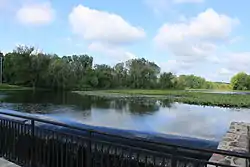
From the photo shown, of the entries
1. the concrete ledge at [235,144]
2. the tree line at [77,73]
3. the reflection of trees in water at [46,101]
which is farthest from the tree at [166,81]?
the concrete ledge at [235,144]

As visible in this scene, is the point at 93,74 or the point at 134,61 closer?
the point at 93,74

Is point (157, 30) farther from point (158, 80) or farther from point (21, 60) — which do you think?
point (158, 80)

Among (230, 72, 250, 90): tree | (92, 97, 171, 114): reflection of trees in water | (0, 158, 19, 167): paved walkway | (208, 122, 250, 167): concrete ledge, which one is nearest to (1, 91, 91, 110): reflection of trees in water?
(92, 97, 171, 114): reflection of trees in water

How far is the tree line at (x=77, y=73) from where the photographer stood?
53500 mm

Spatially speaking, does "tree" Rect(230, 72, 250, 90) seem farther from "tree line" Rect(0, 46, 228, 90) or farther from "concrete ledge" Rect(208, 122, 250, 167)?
"concrete ledge" Rect(208, 122, 250, 167)

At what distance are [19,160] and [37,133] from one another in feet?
1.80

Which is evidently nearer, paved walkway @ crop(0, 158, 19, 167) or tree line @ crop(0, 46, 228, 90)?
paved walkway @ crop(0, 158, 19, 167)

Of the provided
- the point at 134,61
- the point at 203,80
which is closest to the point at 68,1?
the point at 134,61

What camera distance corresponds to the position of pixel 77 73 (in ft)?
193

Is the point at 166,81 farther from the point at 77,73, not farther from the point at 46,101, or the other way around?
the point at 46,101

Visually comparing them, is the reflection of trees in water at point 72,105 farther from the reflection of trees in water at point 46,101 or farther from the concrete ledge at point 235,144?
the concrete ledge at point 235,144

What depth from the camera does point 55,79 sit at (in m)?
53.4

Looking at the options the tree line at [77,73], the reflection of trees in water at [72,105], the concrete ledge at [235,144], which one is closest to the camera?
the concrete ledge at [235,144]

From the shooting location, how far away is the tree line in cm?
5350
